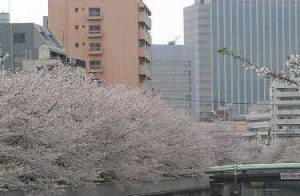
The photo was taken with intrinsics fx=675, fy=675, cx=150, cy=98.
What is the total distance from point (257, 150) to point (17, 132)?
6330 cm

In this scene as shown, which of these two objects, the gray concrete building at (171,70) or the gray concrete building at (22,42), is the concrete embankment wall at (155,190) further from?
the gray concrete building at (171,70)

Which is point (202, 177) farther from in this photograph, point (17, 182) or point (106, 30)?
point (106, 30)

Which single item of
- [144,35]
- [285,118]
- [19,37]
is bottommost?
[285,118]

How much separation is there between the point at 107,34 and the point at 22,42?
50.2ft

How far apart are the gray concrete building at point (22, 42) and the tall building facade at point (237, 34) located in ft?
60.0

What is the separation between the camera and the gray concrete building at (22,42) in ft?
251

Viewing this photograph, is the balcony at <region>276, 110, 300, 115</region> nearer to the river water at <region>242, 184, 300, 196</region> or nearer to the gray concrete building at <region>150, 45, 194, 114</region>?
the gray concrete building at <region>150, 45, 194, 114</region>

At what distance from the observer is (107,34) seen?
297 feet

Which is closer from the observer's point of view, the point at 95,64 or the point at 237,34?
the point at 237,34

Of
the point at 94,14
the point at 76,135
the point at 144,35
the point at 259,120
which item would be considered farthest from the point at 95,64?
the point at 76,135

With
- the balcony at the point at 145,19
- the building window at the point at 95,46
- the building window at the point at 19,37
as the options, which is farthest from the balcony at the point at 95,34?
the building window at the point at 19,37

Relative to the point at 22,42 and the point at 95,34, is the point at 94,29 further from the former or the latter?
the point at 22,42

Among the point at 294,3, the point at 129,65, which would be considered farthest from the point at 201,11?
the point at 129,65

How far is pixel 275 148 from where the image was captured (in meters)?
77.0
